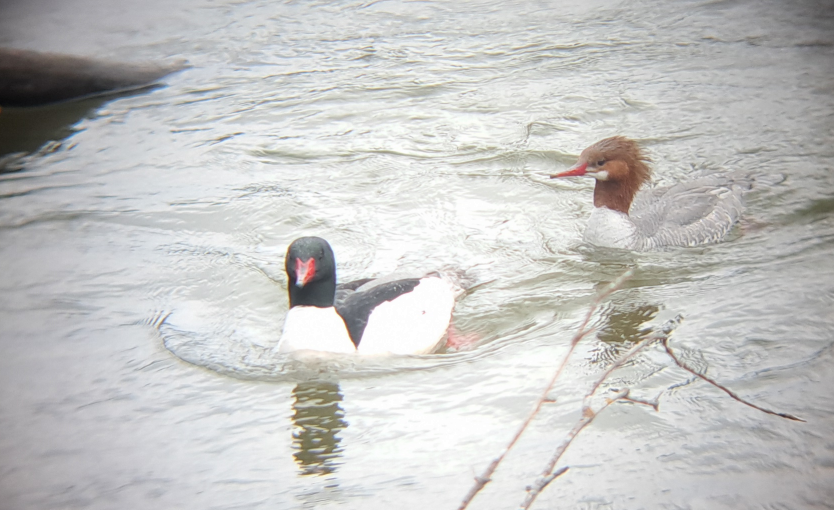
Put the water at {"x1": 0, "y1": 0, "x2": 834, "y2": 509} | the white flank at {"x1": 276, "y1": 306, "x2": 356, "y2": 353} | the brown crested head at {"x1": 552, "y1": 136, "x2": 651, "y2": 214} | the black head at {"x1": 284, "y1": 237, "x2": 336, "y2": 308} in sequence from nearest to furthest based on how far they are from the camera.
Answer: the water at {"x1": 0, "y1": 0, "x2": 834, "y2": 509} → the black head at {"x1": 284, "y1": 237, "x2": 336, "y2": 308} → the white flank at {"x1": 276, "y1": 306, "x2": 356, "y2": 353} → the brown crested head at {"x1": 552, "y1": 136, "x2": 651, "y2": 214}

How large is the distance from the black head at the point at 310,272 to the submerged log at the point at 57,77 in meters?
6.68

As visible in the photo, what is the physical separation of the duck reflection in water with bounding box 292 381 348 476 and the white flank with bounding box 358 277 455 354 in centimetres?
44

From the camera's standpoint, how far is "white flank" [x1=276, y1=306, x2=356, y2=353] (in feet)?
16.1

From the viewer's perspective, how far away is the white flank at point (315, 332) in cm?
490

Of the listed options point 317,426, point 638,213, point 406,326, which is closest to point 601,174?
point 638,213

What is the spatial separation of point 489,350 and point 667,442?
4.73 ft

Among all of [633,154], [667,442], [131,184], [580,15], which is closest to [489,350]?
[667,442]

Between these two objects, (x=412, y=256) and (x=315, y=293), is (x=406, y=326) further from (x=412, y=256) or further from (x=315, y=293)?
(x=412, y=256)

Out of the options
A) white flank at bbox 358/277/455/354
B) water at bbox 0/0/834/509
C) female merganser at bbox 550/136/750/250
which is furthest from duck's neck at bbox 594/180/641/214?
white flank at bbox 358/277/455/354

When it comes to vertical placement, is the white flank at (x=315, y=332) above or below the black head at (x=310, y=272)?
below

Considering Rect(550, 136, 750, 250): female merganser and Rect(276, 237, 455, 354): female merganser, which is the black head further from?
Rect(550, 136, 750, 250): female merganser

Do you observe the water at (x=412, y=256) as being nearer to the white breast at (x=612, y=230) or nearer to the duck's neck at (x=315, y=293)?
the white breast at (x=612, y=230)

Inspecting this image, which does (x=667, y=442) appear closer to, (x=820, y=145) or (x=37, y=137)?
(x=820, y=145)

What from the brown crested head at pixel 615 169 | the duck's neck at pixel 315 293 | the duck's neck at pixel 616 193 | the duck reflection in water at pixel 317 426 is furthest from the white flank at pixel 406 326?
the duck's neck at pixel 616 193
